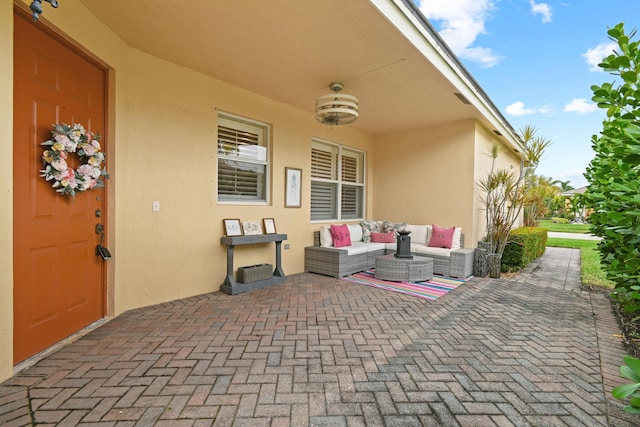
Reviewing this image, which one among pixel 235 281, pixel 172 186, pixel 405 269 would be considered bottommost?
pixel 235 281

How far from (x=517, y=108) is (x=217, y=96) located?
29.4 meters

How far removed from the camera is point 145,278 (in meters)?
3.50

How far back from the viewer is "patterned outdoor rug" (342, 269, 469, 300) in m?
4.14

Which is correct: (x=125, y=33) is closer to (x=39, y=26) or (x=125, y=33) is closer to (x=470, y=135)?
(x=39, y=26)

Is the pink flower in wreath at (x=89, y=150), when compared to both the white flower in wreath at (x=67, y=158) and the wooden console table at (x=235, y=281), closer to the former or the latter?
the white flower in wreath at (x=67, y=158)

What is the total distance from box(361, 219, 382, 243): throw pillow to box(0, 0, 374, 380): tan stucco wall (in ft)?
7.53

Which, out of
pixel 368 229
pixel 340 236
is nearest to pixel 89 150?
pixel 340 236

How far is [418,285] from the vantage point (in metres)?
4.58

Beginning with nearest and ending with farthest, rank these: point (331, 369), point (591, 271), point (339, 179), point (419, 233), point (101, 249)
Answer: point (331, 369) < point (101, 249) < point (591, 271) < point (419, 233) < point (339, 179)

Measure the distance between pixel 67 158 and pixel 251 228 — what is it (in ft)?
7.99

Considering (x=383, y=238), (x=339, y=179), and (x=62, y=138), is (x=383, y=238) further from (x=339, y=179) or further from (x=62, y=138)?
(x=62, y=138)

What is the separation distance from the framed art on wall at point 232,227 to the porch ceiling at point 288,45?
210 centimetres

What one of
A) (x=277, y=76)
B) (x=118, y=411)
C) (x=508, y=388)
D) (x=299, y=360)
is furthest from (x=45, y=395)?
(x=277, y=76)

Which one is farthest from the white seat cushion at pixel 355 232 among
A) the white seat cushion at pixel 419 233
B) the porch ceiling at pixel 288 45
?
the porch ceiling at pixel 288 45
